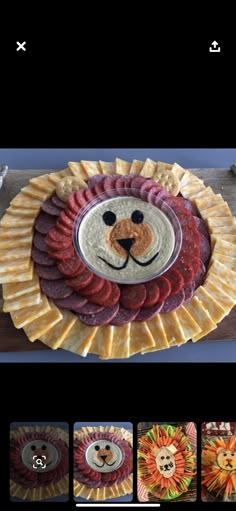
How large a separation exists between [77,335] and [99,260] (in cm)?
48

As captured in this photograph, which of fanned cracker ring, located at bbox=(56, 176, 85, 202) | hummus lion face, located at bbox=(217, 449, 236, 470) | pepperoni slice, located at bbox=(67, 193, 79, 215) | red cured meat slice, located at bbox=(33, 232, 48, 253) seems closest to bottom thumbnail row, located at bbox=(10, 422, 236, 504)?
hummus lion face, located at bbox=(217, 449, 236, 470)

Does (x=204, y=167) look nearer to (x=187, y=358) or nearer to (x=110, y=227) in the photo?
(x=110, y=227)

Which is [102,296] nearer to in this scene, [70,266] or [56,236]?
[70,266]

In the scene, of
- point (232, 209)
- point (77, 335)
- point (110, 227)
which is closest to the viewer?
point (77, 335)

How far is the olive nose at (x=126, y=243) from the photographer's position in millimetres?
3602

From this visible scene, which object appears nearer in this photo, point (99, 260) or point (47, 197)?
point (99, 260)

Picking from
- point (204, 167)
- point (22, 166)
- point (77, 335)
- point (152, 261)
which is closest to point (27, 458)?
point (77, 335)

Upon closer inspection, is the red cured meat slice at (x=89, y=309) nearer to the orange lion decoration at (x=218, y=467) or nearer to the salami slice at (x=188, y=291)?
the salami slice at (x=188, y=291)

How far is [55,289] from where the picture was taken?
3514 millimetres

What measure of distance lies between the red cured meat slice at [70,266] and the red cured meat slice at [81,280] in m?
0.03

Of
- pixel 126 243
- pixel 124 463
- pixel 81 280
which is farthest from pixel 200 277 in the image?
pixel 124 463

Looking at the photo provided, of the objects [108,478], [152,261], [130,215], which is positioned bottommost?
[108,478]

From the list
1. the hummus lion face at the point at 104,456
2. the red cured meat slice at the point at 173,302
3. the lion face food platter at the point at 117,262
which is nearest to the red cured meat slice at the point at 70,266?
the lion face food platter at the point at 117,262

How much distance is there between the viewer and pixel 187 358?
3.64m
